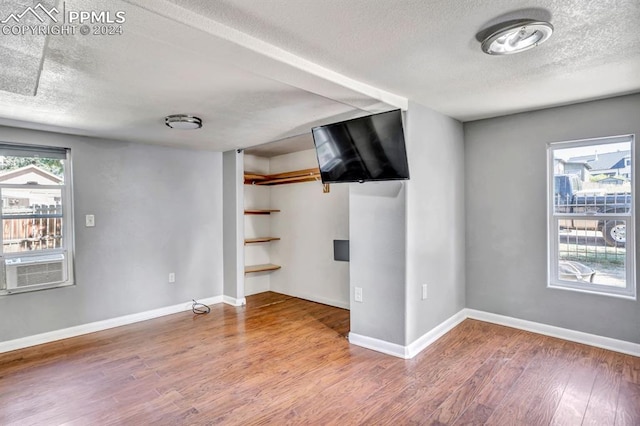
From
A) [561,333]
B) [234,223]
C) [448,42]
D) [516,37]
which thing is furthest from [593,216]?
[234,223]

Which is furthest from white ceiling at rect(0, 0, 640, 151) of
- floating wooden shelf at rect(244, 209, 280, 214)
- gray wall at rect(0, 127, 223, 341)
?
floating wooden shelf at rect(244, 209, 280, 214)

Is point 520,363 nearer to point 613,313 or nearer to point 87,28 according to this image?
point 613,313

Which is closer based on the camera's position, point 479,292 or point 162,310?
point 479,292

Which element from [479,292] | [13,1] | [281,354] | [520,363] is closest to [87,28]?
[13,1]

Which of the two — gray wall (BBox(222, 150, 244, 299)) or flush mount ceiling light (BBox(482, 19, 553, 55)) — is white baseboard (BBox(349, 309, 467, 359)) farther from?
flush mount ceiling light (BBox(482, 19, 553, 55))

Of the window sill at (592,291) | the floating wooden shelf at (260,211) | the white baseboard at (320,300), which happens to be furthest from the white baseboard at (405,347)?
the floating wooden shelf at (260,211)

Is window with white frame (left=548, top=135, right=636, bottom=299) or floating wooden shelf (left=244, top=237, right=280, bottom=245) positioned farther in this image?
floating wooden shelf (left=244, top=237, right=280, bottom=245)

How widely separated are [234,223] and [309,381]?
2.71m

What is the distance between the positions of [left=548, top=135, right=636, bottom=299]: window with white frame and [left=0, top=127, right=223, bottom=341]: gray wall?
409 cm

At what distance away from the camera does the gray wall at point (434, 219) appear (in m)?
3.07

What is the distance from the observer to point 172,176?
4.55 meters

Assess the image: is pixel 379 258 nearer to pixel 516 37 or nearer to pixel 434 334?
pixel 434 334

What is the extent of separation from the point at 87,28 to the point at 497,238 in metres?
3.82

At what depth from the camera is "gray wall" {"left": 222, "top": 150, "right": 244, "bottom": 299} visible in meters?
4.83
